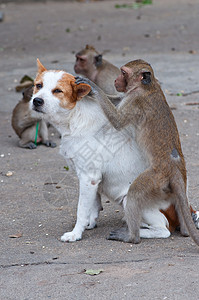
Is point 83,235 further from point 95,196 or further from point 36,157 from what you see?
point 36,157

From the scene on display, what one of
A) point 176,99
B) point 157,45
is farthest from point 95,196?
point 157,45

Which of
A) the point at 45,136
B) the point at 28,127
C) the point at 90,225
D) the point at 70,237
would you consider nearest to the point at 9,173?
the point at 45,136

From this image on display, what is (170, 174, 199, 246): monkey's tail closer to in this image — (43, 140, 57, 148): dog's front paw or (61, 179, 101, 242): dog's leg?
(61, 179, 101, 242): dog's leg

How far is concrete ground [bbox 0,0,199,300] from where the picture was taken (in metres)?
3.71

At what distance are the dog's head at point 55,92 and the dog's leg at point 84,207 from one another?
636 millimetres

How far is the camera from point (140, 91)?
4.48 meters

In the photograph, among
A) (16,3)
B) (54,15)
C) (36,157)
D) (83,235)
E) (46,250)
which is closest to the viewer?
(46,250)

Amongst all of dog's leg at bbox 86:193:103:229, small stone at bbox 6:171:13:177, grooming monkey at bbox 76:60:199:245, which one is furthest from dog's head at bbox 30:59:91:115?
small stone at bbox 6:171:13:177

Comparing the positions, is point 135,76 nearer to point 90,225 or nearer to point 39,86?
point 39,86

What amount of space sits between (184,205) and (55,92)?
4.22 feet

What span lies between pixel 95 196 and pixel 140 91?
912 mm

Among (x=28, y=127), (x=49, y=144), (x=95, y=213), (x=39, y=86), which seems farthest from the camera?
(x=28, y=127)

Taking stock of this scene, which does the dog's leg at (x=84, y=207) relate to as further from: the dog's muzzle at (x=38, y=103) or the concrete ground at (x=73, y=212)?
the dog's muzzle at (x=38, y=103)

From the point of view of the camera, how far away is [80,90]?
4328mm
